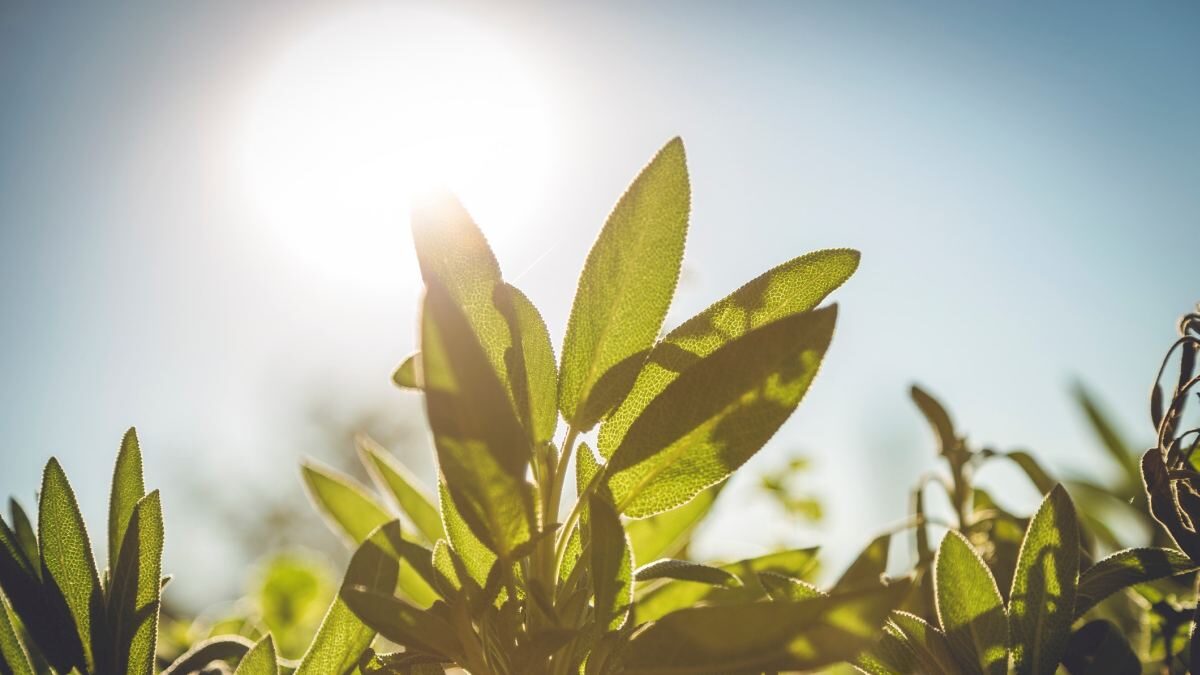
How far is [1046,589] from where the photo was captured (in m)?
0.57

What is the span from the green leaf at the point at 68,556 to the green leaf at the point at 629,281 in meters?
0.45

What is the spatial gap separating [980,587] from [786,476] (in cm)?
132

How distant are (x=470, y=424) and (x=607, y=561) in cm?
15

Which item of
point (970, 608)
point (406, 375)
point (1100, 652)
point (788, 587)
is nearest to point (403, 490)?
point (406, 375)

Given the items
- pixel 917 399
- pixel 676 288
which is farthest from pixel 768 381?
pixel 917 399

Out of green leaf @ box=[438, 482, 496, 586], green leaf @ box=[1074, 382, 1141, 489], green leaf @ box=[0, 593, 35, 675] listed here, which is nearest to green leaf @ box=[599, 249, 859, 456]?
green leaf @ box=[438, 482, 496, 586]

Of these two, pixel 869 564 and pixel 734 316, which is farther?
A: pixel 869 564

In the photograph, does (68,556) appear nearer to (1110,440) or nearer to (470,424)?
(470,424)

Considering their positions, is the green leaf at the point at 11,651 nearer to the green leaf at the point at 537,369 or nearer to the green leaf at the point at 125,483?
the green leaf at the point at 125,483

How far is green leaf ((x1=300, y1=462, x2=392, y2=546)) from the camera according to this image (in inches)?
30.2

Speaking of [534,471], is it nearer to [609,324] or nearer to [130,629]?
[609,324]

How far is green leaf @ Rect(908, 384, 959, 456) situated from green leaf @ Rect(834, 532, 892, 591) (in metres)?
0.16

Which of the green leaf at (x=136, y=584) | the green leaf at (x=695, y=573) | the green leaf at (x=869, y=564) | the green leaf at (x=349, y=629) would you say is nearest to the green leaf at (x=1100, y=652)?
the green leaf at (x=869, y=564)

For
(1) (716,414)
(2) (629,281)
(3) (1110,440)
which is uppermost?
(2) (629,281)
